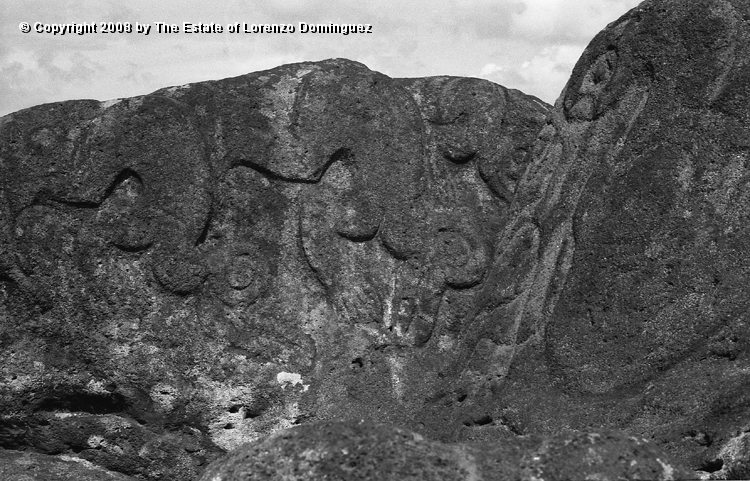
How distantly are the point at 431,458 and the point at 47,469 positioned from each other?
10.7 feet

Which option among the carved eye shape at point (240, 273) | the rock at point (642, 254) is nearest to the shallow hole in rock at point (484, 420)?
the rock at point (642, 254)

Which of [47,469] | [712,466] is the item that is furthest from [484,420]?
[47,469]

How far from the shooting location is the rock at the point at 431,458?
10.0 ft

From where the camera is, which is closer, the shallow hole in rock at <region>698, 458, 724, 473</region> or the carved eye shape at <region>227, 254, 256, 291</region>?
the shallow hole in rock at <region>698, 458, 724, 473</region>

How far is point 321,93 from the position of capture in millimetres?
6090

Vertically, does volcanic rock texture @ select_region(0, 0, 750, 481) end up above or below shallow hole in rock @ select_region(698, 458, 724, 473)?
above

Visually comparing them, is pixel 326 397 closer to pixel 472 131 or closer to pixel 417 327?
pixel 417 327

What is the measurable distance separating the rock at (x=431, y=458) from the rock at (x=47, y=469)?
2.77 m

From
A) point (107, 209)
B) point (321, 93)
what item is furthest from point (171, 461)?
point (321, 93)

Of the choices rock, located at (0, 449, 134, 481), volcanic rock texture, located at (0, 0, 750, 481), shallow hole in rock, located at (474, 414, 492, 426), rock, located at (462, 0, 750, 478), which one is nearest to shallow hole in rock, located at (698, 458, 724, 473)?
rock, located at (462, 0, 750, 478)

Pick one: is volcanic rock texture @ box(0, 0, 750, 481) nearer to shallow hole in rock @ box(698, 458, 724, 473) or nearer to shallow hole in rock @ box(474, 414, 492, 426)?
shallow hole in rock @ box(474, 414, 492, 426)

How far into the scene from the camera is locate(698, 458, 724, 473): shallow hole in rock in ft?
13.2

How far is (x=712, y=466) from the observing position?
4.09 metres

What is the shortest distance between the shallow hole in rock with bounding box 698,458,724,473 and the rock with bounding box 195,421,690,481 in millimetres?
1011
